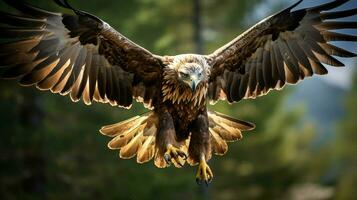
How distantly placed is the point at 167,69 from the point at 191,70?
1.70ft

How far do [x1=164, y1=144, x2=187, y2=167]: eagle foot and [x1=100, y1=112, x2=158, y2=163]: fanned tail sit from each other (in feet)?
2.17

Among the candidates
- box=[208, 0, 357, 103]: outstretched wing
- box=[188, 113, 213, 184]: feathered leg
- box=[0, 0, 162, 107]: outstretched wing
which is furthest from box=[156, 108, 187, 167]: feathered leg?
box=[208, 0, 357, 103]: outstretched wing

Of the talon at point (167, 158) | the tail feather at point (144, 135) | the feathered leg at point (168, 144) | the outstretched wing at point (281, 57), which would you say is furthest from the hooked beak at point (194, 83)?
the outstretched wing at point (281, 57)

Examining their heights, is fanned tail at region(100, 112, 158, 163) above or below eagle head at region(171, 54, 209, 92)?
below

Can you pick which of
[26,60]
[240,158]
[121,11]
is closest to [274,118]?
[240,158]

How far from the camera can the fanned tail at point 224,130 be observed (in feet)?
23.9

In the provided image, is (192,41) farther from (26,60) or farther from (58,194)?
(26,60)

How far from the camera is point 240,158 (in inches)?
911

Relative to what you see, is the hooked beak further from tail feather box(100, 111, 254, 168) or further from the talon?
tail feather box(100, 111, 254, 168)

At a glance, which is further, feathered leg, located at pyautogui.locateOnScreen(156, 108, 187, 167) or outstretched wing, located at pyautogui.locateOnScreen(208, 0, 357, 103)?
outstretched wing, located at pyautogui.locateOnScreen(208, 0, 357, 103)

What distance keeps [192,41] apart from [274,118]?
441 cm

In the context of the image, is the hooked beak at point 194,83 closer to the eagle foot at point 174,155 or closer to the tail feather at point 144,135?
the eagle foot at point 174,155

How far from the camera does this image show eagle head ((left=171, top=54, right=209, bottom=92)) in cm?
631

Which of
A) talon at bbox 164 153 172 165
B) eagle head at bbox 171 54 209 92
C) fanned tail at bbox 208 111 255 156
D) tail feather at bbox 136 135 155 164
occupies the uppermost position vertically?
eagle head at bbox 171 54 209 92
